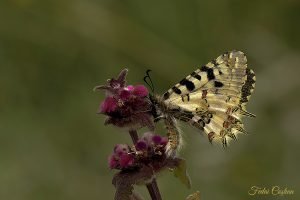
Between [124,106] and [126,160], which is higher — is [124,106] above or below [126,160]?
above

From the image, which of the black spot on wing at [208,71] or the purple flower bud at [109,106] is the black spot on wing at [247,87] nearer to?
the black spot on wing at [208,71]

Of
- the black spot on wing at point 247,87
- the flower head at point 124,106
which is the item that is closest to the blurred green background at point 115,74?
the black spot on wing at point 247,87

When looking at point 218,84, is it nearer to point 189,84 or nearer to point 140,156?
point 189,84

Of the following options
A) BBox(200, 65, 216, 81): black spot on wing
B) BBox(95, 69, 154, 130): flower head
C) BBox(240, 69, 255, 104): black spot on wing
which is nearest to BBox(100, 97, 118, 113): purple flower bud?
BBox(95, 69, 154, 130): flower head

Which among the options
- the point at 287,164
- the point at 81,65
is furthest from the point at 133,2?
the point at 287,164

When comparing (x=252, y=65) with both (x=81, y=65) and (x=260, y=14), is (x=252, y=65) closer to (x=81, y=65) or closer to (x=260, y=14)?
(x=260, y=14)

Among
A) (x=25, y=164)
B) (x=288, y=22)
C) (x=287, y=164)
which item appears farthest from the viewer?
(x=288, y=22)

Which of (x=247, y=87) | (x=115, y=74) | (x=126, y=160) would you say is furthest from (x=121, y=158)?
(x=115, y=74)
